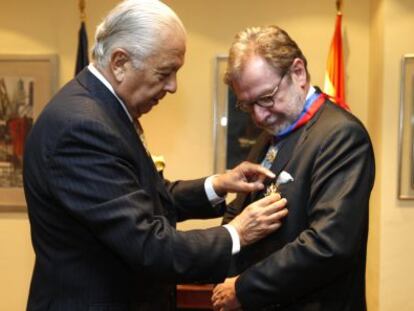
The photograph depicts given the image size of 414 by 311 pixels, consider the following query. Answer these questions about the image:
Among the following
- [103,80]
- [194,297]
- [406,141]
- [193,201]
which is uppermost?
[103,80]

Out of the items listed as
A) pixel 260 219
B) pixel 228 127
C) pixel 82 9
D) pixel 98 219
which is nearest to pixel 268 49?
pixel 260 219

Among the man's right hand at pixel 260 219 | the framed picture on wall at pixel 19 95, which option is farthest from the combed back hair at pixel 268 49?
the framed picture on wall at pixel 19 95

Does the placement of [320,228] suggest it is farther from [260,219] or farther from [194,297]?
[194,297]

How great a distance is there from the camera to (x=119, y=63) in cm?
136

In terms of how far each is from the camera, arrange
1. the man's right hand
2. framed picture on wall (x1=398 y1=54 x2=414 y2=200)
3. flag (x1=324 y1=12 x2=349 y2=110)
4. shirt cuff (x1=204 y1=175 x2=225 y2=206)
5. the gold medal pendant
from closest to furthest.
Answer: the man's right hand
the gold medal pendant
shirt cuff (x1=204 y1=175 x2=225 y2=206)
framed picture on wall (x1=398 y1=54 x2=414 y2=200)
flag (x1=324 y1=12 x2=349 y2=110)

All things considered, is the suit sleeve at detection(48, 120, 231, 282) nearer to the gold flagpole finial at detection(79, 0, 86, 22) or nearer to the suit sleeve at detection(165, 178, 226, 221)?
the suit sleeve at detection(165, 178, 226, 221)

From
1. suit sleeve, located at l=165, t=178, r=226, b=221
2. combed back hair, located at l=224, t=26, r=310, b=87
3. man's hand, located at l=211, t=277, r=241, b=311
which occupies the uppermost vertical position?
combed back hair, located at l=224, t=26, r=310, b=87

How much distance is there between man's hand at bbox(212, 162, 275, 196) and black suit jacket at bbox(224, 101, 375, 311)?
9 centimetres

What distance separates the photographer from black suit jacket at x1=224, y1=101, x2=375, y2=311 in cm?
143

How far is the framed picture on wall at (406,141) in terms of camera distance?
3062 mm

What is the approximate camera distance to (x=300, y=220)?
5.08 feet

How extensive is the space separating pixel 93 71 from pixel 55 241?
0.46 meters

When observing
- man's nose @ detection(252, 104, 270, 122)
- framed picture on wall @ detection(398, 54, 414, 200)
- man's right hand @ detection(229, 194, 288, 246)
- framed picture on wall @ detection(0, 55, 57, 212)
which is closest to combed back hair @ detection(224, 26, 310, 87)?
man's nose @ detection(252, 104, 270, 122)

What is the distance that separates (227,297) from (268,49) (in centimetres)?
77
